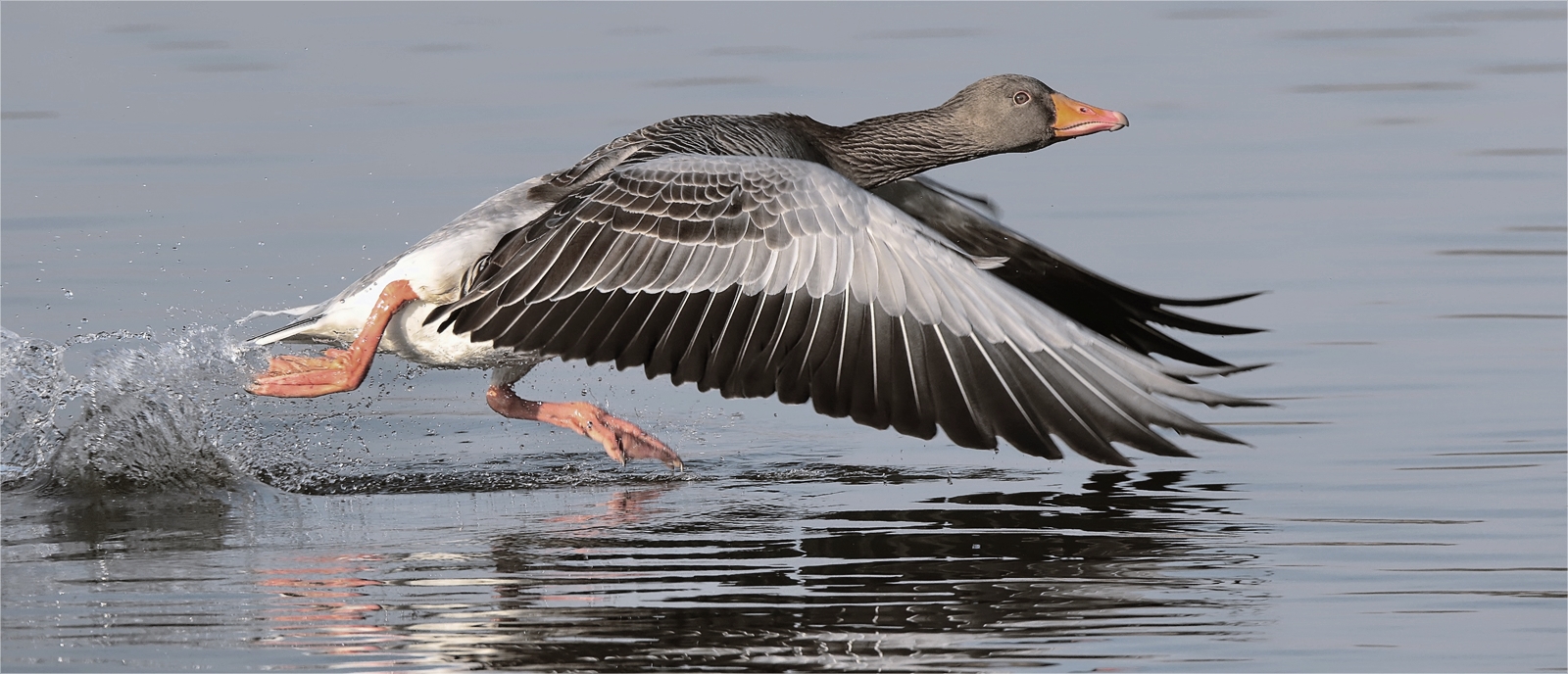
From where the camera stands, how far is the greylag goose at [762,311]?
7.41m

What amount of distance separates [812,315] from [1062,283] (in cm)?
247

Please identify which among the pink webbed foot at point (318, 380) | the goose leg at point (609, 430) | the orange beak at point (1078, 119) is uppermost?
the orange beak at point (1078, 119)

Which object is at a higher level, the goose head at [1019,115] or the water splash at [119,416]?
the goose head at [1019,115]

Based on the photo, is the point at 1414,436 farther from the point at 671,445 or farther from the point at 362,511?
the point at 362,511

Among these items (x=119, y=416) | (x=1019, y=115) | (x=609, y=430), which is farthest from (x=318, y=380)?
(x=1019, y=115)

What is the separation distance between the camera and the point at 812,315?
767 centimetres

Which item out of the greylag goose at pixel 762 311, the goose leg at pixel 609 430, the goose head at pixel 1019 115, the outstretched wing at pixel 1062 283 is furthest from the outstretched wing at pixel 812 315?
the goose head at pixel 1019 115

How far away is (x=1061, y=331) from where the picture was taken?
748 centimetres

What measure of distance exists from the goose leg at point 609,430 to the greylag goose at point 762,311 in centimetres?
57

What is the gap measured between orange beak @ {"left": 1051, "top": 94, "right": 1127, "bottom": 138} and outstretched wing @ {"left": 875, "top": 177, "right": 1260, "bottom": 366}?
2.01 ft

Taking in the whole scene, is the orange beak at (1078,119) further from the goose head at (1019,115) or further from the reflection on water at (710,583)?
the reflection on water at (710,583)

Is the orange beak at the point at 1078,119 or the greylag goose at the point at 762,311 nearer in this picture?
the greylag goose at the point at 762,311

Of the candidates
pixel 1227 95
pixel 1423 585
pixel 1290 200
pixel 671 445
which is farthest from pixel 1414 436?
pixel 1227 95

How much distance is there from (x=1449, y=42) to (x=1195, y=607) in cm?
1406
